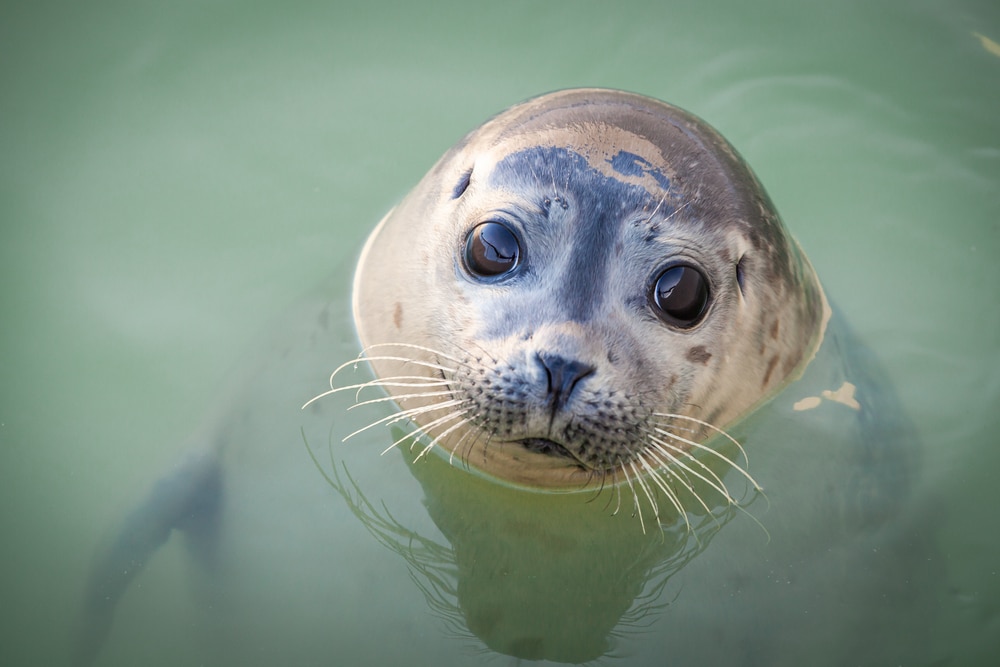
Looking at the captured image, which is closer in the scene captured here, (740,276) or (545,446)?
(545,446)

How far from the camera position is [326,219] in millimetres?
3775

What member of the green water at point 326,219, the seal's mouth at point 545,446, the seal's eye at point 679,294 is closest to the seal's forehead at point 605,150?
the seal's eye at point 679,294

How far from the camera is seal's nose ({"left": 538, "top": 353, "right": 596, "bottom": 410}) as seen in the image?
2.04 m

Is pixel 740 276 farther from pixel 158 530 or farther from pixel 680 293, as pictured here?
pixel 158 530

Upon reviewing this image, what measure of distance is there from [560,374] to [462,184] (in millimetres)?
750

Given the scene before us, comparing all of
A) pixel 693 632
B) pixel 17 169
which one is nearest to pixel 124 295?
pixel 17 169

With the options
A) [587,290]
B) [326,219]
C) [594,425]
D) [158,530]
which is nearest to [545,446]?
[594,425]

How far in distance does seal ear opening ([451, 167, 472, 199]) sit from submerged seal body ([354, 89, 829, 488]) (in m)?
0.01

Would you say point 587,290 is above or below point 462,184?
below

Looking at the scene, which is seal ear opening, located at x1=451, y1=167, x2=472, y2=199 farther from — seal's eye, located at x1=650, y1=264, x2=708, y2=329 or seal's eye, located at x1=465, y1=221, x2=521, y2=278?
seal's eye, located at x1=650, y1=264, x2=708, y2=329

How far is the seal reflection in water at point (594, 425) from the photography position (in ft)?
7.27

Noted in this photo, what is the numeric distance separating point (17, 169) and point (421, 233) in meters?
2.17

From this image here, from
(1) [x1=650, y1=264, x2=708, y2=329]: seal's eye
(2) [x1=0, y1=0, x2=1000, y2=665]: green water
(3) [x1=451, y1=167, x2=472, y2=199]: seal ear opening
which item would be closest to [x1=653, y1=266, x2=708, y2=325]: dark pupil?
(1) [x1=650, y1=264, x2=708, y2=329]: seal's eye

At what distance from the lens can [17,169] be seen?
3.84 meters
